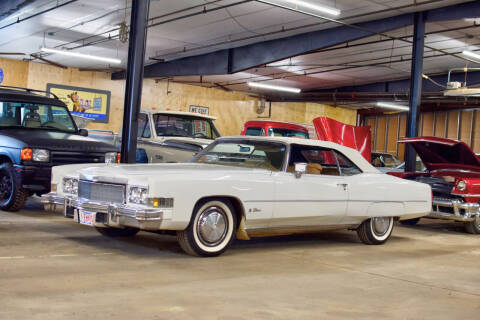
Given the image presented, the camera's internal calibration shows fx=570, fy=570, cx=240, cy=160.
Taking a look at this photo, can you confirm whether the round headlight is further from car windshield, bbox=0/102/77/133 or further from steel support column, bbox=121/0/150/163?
car windshield, bbox=0/102/77/133

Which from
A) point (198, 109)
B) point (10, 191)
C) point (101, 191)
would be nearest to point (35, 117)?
point (10, 191)

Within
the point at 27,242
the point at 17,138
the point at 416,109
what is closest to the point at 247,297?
the point at 27,242

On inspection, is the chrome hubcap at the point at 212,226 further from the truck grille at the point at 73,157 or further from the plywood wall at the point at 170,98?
the plywood wall at the point at 170,98

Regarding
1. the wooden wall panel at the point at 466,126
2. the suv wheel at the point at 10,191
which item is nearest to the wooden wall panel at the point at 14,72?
the suv wheel at the point at 10,191

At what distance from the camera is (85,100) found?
28469 millimetres

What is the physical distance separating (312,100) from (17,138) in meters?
23.4

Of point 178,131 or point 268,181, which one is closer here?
point 268,181

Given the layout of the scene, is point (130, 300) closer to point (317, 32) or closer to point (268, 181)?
point (268, 181)

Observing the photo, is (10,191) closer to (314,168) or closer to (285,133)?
(314,168)

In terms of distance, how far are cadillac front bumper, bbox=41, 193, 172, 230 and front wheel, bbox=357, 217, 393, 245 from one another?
3.36m

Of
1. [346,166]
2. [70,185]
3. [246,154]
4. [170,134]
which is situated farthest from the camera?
[170,134]

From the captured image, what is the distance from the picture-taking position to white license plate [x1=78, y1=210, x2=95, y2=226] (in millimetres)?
6039

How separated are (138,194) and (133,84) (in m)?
5.25

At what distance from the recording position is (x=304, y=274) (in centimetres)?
568
